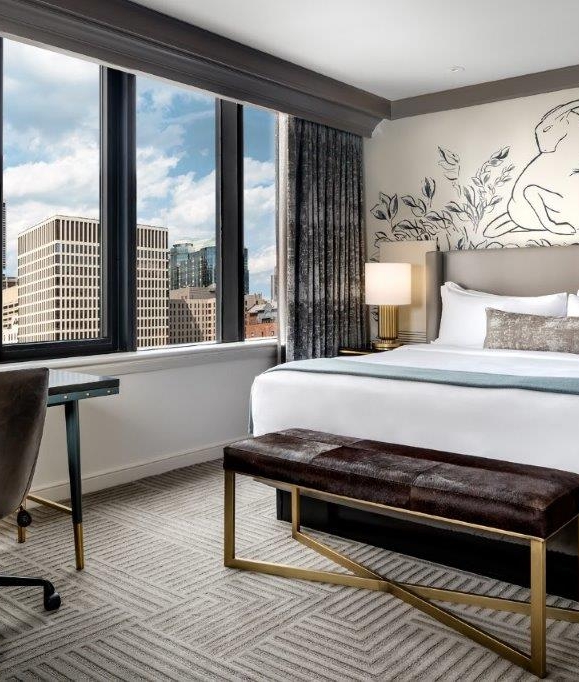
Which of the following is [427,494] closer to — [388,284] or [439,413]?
[439,413]

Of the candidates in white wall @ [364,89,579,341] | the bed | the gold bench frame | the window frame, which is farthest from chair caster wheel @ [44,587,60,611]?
white wall @ [364,89,579,341]

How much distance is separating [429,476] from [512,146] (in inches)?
129

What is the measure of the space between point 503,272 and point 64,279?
2824mm

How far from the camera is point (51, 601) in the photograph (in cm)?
237

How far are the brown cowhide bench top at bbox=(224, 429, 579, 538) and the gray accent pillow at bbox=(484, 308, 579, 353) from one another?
1694 millimetres

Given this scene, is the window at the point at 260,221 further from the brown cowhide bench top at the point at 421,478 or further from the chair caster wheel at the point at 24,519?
the chair caster wheel at the point at 24,519

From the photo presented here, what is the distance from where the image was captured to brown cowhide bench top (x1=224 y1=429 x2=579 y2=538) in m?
2.04

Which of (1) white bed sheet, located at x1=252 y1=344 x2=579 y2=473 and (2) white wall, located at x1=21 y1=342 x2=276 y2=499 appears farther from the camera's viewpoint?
(2) white wall, located at x1=21 y1=342 x2=276 y2=499

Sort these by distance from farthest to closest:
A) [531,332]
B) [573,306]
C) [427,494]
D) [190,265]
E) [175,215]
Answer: [190,265]
[175,215]
[573,306]
[531,332]
[427,494]

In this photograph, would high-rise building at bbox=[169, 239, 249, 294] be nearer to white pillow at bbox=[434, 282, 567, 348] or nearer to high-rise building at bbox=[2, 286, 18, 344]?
high-rise building at bbox=[2, 286, 18, 344]

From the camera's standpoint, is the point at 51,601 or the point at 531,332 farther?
the point at 531,332

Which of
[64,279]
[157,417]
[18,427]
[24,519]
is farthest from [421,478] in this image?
[64,279]

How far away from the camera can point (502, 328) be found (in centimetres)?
418

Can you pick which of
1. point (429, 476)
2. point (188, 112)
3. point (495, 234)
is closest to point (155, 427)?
point (188, 112)
